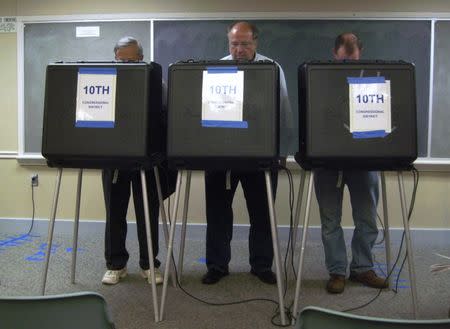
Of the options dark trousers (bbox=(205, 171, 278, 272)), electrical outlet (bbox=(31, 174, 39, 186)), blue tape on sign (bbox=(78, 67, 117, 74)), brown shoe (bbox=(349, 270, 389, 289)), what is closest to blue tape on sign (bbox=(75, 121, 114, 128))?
blue tape on sign (bbox=(78, 67, 117, 74))

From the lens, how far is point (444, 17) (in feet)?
9.72

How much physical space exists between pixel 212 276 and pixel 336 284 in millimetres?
687

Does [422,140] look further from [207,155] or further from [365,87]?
[207,155]

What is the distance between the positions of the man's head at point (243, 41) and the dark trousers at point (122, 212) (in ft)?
2.79

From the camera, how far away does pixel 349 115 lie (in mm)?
1714

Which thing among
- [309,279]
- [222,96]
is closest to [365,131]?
[222,96]

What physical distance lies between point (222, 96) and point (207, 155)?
264 mm

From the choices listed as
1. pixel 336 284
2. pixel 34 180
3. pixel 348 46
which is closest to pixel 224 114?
pixel 348 46

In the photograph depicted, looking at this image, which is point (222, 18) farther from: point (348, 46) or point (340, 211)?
point (340, 211)

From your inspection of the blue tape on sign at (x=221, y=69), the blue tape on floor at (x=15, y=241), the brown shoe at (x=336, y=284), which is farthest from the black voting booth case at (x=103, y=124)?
the blue tape on floor at (x=15, y=241)

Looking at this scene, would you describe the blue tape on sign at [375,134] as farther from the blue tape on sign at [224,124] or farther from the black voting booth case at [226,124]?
the blue tape on sign at [224,124]

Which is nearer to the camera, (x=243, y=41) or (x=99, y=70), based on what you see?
(x=99, y=70)

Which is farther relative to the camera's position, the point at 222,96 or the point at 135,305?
the point at 135,305

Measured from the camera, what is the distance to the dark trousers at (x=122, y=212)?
88.4 inches
